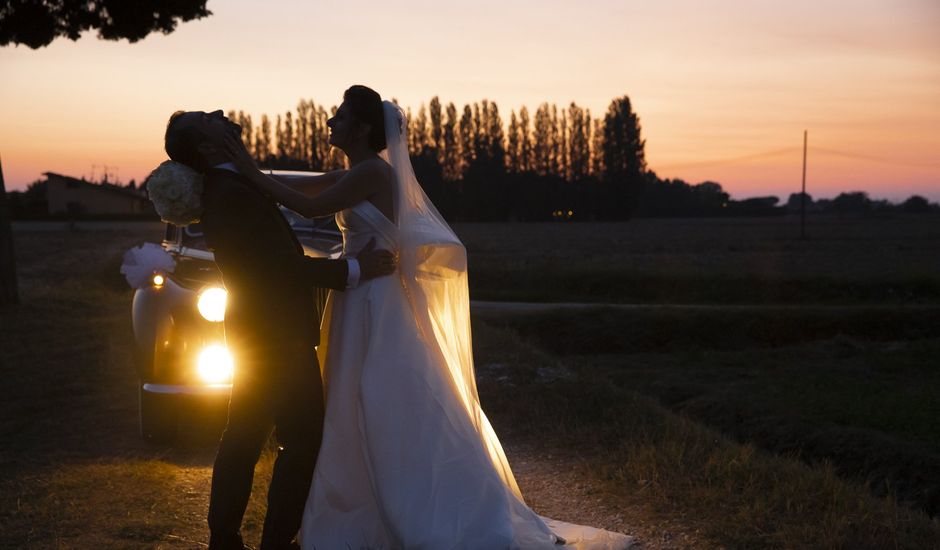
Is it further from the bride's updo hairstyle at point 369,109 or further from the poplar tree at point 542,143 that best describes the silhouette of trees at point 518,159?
the bride's updo hairstyle at point 369,109

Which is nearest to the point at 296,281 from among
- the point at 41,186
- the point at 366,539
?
the point at 366,539

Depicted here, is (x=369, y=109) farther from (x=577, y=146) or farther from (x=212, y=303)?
(x=577, y=146)

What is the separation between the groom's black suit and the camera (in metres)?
3.99

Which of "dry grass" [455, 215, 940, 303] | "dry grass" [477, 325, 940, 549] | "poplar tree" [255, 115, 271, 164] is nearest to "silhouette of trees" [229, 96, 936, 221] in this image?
"poplar tree" [255, 115, 271, 164]

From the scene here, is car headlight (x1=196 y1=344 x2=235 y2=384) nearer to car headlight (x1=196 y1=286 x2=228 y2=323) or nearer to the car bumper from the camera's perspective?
the car bumper

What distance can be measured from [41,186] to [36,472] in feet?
320

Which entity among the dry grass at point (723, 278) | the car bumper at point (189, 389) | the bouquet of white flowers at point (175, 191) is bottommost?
the dry grass at point (723, 278)

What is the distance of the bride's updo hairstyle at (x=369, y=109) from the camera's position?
14.5 ft

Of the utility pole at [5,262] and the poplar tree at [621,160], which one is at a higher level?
the poplar tree at [621,160]

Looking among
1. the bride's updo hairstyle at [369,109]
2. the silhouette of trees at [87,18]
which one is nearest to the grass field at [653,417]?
the bride's updo hairstyle at [369,109]

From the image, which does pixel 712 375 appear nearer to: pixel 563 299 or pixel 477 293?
pixel 563 299

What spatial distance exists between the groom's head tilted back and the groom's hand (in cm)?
74

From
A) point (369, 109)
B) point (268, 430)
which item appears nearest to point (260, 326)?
point (268, 430)

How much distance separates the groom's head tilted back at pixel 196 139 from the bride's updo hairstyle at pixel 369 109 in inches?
24.2
